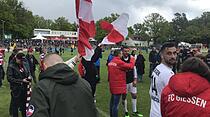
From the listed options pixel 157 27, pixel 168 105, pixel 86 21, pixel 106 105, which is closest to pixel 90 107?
pixel 168 105

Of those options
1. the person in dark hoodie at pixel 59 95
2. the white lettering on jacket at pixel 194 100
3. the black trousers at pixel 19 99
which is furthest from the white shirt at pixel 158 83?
the black trousers at pixel 19 99

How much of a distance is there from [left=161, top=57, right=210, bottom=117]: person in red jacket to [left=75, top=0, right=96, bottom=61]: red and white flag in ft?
8.23

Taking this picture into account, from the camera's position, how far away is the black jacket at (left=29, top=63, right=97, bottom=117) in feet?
11.2

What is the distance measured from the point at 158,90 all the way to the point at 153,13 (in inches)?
5092

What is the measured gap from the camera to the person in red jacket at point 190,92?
3.82 meters

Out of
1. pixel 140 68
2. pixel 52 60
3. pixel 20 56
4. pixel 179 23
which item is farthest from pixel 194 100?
pixel 179 23

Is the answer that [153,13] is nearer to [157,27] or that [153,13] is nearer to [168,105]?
[157,27]

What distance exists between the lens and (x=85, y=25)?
254 inches

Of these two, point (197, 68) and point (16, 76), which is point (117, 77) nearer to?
point (16, 76)

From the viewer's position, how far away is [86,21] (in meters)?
6.50

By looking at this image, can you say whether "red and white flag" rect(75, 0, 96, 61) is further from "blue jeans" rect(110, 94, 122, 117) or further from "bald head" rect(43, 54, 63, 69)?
"blue jeans" rect(110, 94, 122, 117)

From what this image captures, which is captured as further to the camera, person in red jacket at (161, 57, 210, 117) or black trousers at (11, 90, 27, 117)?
black trousers at (11, 90, 27, 117)

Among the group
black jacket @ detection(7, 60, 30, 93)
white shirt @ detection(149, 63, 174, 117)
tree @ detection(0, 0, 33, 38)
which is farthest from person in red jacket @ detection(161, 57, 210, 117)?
tree @ detection(0, 0, 33, 38)

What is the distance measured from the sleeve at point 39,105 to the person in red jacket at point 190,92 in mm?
1315
